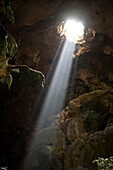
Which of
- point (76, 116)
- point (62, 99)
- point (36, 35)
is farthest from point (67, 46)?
point (76, 116)

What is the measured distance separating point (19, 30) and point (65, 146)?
9.56 m

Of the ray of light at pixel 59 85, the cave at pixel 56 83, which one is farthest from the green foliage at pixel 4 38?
the ray of light at pixel 59 85

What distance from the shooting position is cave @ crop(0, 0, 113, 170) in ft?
20.0

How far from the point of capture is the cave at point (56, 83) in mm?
6086

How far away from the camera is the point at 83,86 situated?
14.6 m

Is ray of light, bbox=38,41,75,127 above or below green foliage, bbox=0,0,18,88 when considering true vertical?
above

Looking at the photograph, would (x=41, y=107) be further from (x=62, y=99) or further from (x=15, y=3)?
(x=15, y=3)

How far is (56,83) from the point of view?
16.3m

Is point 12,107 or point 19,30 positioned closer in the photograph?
point 19,30

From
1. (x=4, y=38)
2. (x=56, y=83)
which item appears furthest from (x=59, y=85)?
(x=4, y=38)

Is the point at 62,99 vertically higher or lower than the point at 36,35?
lower

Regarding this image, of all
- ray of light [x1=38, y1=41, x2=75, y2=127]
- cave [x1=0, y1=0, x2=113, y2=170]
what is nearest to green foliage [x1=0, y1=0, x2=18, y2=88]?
cave [x1=0, y1=0, x2=113, y2=170]

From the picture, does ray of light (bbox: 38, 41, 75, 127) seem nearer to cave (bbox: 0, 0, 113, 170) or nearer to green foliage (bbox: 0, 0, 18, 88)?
cave (bbox: 0, 0, 113, 170)

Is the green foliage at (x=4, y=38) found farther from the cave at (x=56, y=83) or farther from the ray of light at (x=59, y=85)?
the ray of light at (x=59, y=85)
